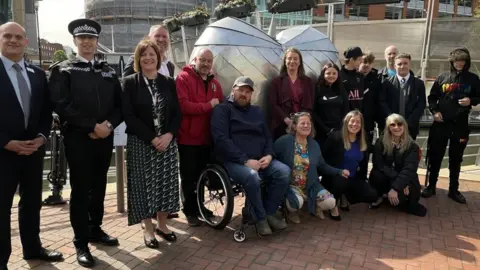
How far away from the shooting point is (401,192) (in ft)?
15.3

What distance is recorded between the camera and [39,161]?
128 inches

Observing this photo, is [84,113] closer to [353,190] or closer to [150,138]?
[150,138]

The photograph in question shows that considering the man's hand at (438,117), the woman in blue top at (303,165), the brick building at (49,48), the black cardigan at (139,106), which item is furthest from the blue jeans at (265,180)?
the brick building at (49,48)

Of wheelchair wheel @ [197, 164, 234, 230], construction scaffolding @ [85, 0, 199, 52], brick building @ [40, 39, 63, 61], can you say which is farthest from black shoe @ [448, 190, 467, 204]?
brick building @ [40, 39, 63, 61]

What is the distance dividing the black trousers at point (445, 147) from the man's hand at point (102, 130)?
4.29m

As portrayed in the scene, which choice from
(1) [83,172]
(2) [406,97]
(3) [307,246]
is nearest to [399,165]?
(2) [406,97]

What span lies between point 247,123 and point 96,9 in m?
55.8

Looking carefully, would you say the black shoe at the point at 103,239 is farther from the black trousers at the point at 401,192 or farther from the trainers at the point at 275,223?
the black trousers at the point at 401,192

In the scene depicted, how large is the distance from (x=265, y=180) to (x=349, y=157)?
Result: 1.23 metres

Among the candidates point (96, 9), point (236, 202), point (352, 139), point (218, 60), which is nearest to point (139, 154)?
point (218, 60)

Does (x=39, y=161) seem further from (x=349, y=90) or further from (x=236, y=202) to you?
(x=349, y=90)

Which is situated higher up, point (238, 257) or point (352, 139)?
point (352, 139)

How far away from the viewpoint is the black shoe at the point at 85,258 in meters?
3.28

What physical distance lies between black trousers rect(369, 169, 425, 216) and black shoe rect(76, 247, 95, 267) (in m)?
3.40
